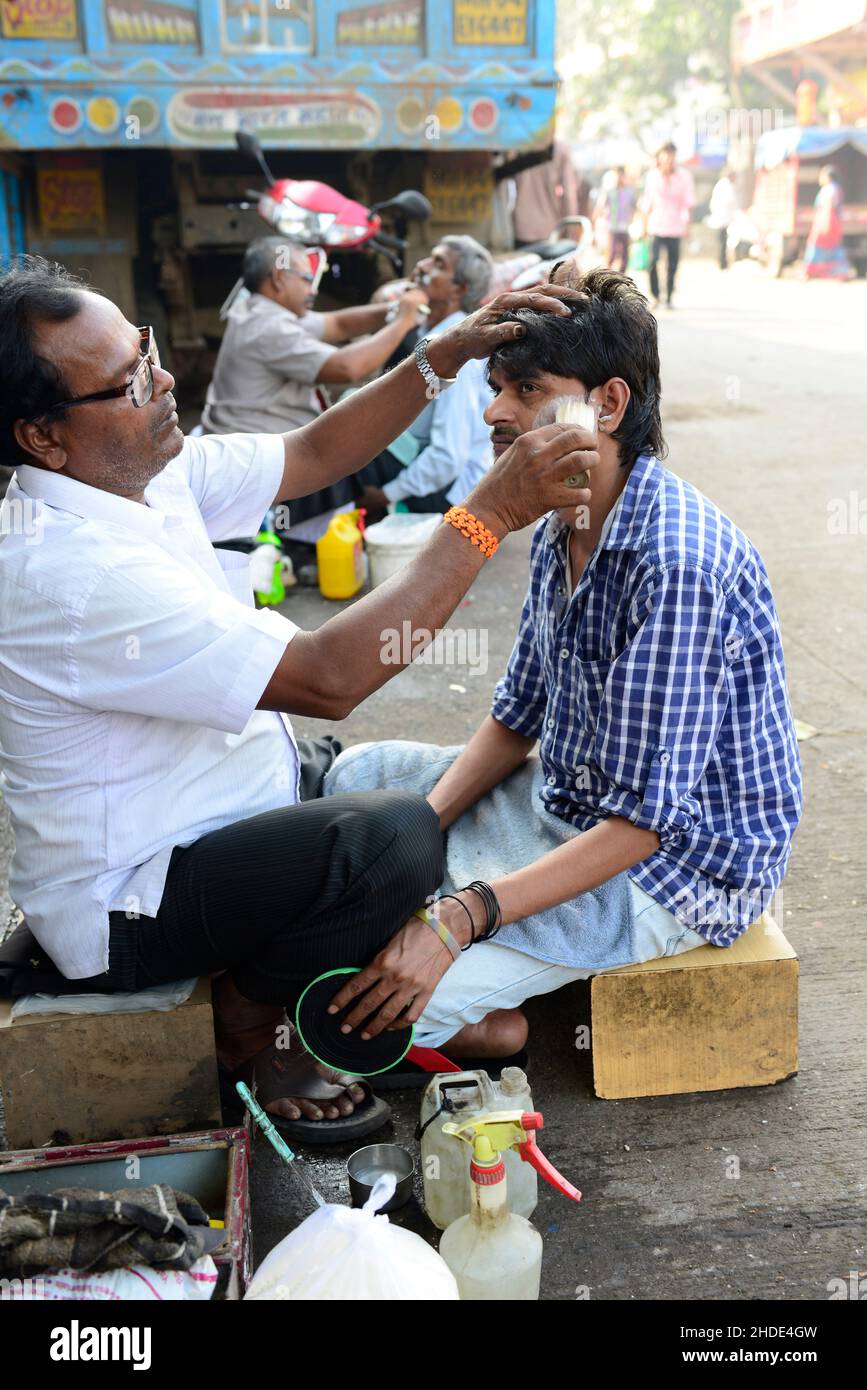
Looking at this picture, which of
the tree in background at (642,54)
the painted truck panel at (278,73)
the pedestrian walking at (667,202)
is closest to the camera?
the painted truck panel at (278,73)

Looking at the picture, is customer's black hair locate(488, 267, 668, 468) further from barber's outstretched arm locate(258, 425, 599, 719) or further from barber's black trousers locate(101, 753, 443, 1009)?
barber's black trousers locate(101, 753, 443, 1009)

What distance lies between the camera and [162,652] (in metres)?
1.79

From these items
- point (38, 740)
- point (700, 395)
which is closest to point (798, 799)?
point (38, 740)

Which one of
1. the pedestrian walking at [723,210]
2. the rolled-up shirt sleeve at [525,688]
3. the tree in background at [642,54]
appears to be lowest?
the rolled-up shirt sleeve at [525,688]

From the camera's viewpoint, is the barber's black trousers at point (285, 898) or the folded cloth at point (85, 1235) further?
the barber's black trousers at point (285, 898)

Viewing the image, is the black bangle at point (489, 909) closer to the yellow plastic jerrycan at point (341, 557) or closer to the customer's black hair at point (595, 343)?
the customer's black hair at point (595, 343)

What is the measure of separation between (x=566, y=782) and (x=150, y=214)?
6301mm

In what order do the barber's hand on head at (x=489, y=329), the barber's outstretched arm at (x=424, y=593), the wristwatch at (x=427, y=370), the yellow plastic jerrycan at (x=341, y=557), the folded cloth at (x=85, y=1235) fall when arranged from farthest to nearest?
the yellow plastic jerrycan at (x=341, y=557) → the wristwatch at (x=427, y=370) → the barber's hand on head at (x=489, y=329) → the barber's outstretched arm at (x=424, y=593) → the folded cloth at (x=85, y=1235)

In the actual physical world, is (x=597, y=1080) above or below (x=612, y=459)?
below

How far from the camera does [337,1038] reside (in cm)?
205

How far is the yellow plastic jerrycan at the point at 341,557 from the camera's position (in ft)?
16.7

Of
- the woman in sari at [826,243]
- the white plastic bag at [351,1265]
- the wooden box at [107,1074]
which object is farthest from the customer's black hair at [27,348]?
the woman in sari at [826,243]

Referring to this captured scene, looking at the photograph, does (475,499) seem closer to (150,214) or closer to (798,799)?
(798,799)

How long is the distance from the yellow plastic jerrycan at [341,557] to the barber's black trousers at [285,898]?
311cm
